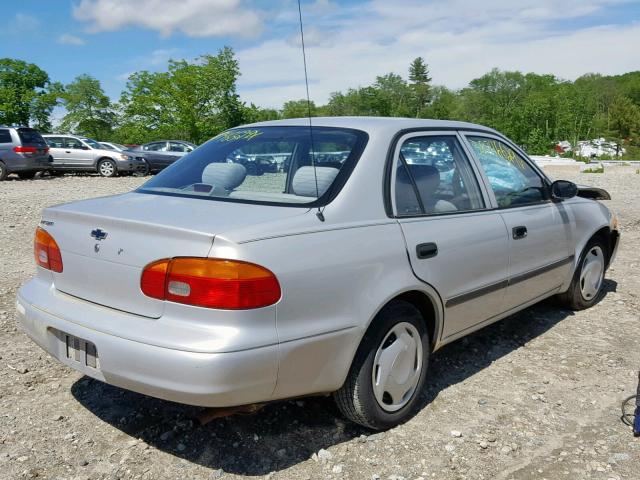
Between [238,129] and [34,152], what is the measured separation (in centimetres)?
1776

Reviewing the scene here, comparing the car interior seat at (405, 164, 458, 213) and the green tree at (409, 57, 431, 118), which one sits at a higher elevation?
the green tree at (409, 57, 431, 118)

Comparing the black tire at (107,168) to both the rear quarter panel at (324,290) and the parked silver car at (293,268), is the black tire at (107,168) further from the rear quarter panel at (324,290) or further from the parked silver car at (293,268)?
the rear quarter panel at (324,290)

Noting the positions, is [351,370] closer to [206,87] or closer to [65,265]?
[65,265]

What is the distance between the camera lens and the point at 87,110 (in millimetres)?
67438

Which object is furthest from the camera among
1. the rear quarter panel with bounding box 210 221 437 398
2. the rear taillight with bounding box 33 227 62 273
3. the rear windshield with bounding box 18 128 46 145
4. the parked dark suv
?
the rear windshield with bounding box 18 128 46 145

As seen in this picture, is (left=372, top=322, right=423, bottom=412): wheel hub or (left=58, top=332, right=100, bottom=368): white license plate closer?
(left=58, top=332, right=100, bottom=368): white license plate

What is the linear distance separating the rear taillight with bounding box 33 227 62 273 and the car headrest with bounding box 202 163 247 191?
86 centimetres

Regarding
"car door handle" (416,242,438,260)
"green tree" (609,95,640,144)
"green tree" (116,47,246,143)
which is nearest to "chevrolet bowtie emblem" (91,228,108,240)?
"car door handle" (416,242,438,260)

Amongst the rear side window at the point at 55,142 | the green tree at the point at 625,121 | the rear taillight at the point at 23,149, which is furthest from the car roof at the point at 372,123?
the green tree at the point at 625,121

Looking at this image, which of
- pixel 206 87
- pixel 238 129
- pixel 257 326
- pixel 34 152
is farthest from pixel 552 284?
pixel 206 87

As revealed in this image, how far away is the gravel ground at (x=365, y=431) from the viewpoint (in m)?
2.93

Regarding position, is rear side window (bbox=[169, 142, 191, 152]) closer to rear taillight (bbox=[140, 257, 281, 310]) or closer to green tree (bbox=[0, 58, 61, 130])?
rear taillight (bbox=[140, 257, 281, 310])

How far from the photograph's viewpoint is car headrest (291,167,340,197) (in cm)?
309

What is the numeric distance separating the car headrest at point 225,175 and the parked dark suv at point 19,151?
18.0 meters
